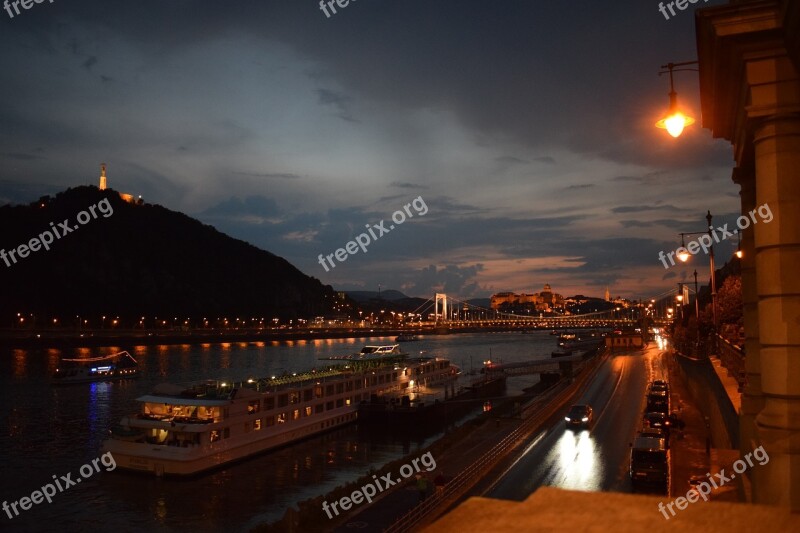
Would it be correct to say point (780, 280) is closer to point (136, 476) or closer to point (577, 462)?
point (577, 462)

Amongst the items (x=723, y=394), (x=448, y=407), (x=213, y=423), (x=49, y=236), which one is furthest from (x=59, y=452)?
(x=49, y=236)

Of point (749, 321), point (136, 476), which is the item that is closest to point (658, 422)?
point (749, 321)

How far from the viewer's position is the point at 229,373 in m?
75.2

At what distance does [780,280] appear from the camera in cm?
522

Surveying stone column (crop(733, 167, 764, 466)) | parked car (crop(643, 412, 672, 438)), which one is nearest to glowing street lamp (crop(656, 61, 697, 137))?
stone column (crop(733, 167, 764, 466))

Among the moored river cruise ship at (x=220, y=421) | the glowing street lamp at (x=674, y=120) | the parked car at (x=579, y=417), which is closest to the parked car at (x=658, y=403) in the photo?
the parked car at (x=579, y=417)

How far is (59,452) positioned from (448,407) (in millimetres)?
25006

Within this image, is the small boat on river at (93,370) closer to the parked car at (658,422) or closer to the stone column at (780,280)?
the parked car at (658,422)

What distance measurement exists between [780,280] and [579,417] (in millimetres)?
22038

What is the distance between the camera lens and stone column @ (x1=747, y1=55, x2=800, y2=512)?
17.0 feet

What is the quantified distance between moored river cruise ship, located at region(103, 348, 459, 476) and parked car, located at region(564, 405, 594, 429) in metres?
16.0

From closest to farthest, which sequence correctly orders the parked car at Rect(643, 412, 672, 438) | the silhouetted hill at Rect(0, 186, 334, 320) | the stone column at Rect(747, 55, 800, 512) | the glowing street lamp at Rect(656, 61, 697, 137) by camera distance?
1. the stone column at Rect(747, 55, 800, 512)
2. the glowing street lamp at Rect(656, 61, 697, 137)
3. the parked car at Rect(643, 412, 672, 438)
4. the silhouetted hill at Rect(0, 186, 334, 320)

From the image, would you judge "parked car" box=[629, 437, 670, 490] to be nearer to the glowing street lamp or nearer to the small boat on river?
the glowing street lamp

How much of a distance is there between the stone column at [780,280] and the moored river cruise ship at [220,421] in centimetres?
2738
